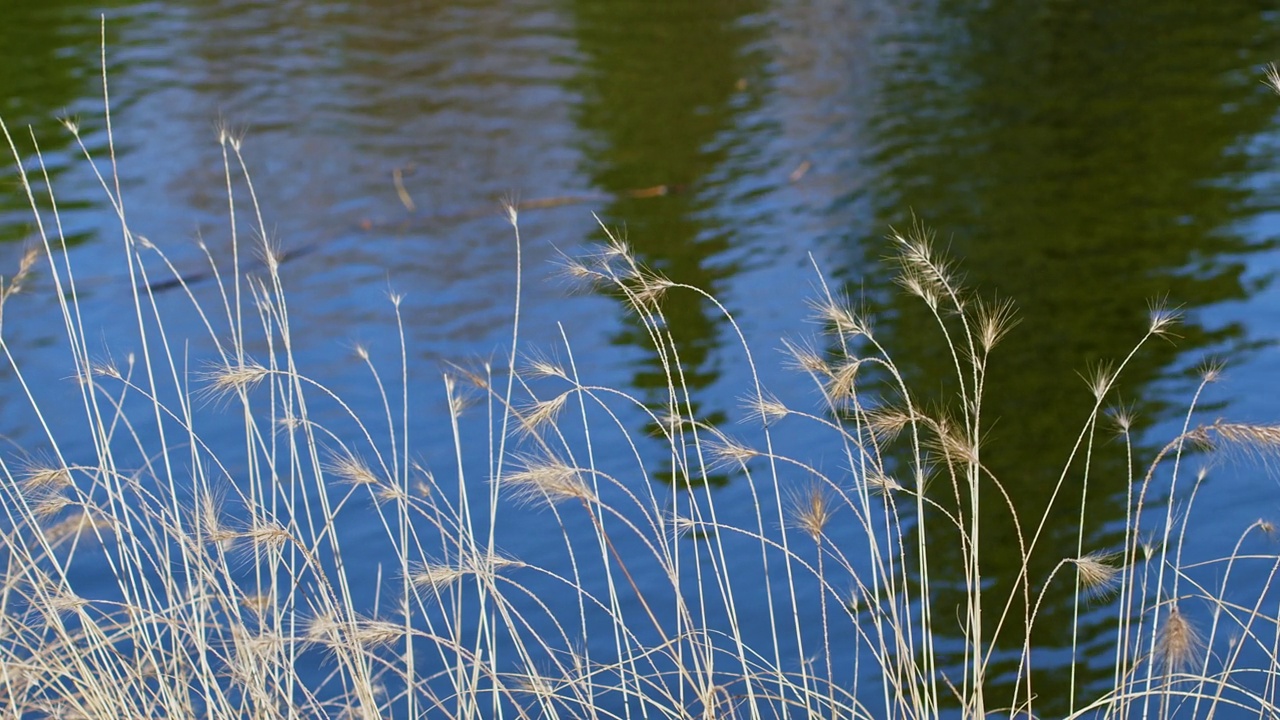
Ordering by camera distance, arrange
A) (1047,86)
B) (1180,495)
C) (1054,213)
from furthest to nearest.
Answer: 1. (1047,86)
2. (1054,213)
3. (1180,495)

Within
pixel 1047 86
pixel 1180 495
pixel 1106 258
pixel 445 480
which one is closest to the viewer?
pixel 1180 495

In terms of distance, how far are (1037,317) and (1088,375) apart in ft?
2.17

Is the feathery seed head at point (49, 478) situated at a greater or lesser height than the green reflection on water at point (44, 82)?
greater

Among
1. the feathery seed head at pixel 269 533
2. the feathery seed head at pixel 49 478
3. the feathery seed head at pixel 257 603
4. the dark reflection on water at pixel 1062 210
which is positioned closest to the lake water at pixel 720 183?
the dark reflection on water at pixel 1062 210

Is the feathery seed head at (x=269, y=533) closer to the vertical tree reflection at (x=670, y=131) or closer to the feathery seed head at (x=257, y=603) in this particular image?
the feathery seed head at (x=257, y=603)

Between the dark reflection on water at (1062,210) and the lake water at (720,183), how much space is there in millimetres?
22

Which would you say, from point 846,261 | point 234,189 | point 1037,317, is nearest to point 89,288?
point 234,189

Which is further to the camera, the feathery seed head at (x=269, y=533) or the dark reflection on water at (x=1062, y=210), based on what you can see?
the dark reflection on water at (x=1062, y=210)

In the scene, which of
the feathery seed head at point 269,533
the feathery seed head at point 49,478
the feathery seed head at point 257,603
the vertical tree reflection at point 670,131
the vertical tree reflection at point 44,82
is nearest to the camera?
the feathery seed head at point 269,533

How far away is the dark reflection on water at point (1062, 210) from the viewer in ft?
16.5

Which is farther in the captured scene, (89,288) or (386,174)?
(386,174)

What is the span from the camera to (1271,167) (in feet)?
25.6

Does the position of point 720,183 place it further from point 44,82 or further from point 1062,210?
point 44,82

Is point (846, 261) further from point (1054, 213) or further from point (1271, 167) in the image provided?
point (1271, 167)
